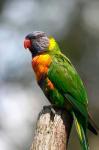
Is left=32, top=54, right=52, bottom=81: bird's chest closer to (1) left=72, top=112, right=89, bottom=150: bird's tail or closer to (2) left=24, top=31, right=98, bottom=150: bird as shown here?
(2) left=24, top=31, right=98, bottom=150: bird

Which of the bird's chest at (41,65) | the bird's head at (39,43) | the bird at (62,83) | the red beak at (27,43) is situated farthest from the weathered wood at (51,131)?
the red beak at (27,43)

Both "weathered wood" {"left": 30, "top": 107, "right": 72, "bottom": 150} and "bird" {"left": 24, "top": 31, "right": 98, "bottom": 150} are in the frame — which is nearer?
"weathered wood" {"left": 30, "top": 107, "right": 72, "bottom": 150}

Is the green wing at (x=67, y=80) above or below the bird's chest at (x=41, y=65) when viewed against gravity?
below

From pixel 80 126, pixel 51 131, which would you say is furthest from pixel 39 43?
pixel 51 131

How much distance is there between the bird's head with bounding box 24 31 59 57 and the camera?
22.5 ft

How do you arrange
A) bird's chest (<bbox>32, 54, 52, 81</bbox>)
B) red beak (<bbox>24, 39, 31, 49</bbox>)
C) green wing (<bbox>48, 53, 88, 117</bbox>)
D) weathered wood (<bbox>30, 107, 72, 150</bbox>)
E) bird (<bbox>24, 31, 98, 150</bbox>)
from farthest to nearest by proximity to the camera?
red beak (<bbox>24, 39, 31, 49</bbox>) < bird's chest (<bbox>32, 54, 52, 81</bbox>) < green wing (<bbox>48, 53, 88, 117</bbox>) < bird (<bbox>24, 31, 98, 150</bbox>) < weathered wood (<bbox>30, 107, 72, 150</bbox>)

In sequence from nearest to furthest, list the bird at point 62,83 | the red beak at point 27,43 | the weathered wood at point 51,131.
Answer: the weathered wood at point 51,131 → the bird at point 62,83 → the red beak at point 27,43

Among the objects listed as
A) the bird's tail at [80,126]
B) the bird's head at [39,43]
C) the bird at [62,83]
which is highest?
Answer: the bird's head at [39,43]

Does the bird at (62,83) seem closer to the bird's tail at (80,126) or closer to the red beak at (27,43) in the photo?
the bird's tail at (80,126)

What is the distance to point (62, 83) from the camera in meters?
6.44

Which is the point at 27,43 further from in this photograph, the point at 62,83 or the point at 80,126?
the point at 80,126

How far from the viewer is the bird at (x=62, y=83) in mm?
6076

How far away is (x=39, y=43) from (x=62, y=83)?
69cm

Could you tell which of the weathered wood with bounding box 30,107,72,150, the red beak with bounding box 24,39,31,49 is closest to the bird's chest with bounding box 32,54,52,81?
the red beak with bounding box 24,39,31,49
